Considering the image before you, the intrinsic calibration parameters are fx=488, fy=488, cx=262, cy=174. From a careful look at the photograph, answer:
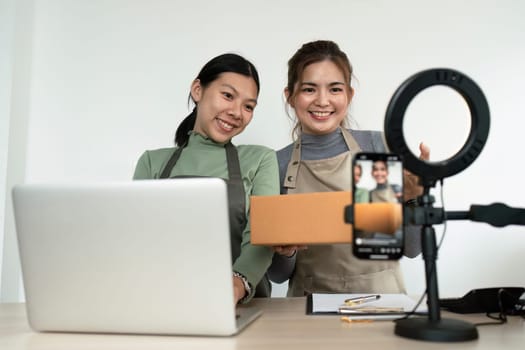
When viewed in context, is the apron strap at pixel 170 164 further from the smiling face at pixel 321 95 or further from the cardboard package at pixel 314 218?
the cardboard package at pixel 314 218

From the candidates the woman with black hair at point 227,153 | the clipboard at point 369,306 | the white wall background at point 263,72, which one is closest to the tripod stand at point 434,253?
the clipboard at point 369,306

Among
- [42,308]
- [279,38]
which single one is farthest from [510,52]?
[42,308]

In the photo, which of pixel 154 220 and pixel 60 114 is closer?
pixel 154 220

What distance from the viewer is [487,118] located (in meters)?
0.80

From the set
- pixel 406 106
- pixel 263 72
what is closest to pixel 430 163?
pixel 406 106

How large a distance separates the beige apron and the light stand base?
2.74ft

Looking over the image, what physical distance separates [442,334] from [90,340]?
0.56 meters

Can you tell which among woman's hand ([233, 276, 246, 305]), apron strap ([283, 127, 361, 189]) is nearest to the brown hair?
apron strap ([283, 127, 361, 189])

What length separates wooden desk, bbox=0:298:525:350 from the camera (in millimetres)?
737

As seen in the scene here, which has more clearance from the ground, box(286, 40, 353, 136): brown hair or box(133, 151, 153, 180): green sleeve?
box(286, 40, 353, 136): brown hair

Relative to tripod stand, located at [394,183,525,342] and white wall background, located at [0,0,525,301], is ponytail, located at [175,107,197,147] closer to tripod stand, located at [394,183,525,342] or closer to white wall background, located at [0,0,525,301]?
white wall background, located at [0,0,525,301]

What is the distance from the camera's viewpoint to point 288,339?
78 cm

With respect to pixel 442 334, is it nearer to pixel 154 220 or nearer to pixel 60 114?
pixel 154 220

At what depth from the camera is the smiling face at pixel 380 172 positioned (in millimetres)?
720
